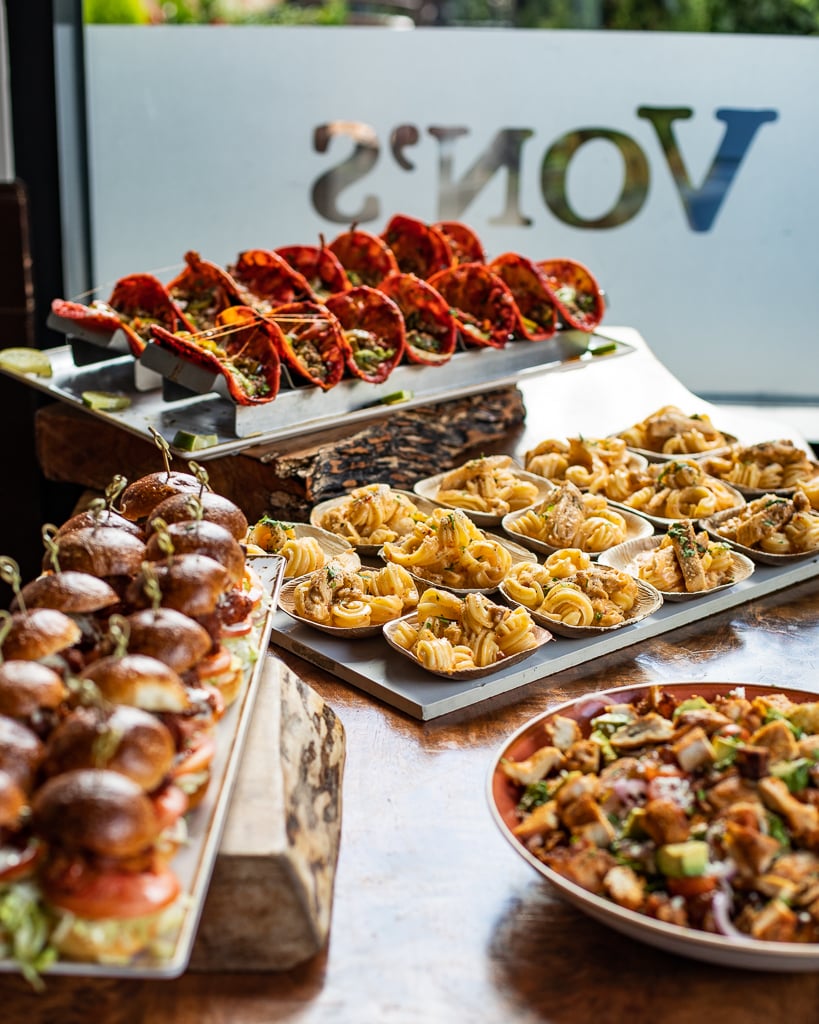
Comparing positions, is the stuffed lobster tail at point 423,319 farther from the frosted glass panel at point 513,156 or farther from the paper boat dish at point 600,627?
the frosted glass panel at point 513,156

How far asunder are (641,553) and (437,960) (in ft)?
4.21

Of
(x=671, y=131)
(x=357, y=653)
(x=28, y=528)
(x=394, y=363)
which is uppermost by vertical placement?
(x=671, y=131)

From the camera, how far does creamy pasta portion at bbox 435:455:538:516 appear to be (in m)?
2.79

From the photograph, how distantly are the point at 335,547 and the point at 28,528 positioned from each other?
1.86 m

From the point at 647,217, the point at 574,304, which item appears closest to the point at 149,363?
the point at 574,304

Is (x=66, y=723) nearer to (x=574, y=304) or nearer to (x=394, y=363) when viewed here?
(x=394, y=363)

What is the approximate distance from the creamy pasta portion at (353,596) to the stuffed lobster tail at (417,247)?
1.75 meters

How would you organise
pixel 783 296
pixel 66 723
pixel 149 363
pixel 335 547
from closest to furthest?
pixel 66 723, pixel 335 547, pixel 149 363, pixel 783 296

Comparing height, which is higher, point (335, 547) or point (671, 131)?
point (671, 131)

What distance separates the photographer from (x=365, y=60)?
5289mm

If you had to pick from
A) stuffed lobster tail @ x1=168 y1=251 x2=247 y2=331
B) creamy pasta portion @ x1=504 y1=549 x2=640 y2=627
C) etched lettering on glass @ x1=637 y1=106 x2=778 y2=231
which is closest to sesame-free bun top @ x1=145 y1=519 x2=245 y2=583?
creamy pasta portion @ x1=504 y1=549 x2=640 y2=627

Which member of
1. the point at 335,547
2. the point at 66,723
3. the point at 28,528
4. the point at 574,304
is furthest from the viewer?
the point at 28,528

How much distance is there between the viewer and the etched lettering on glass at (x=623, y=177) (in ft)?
17.5

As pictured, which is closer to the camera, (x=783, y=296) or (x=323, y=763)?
(x=323, y=763)
